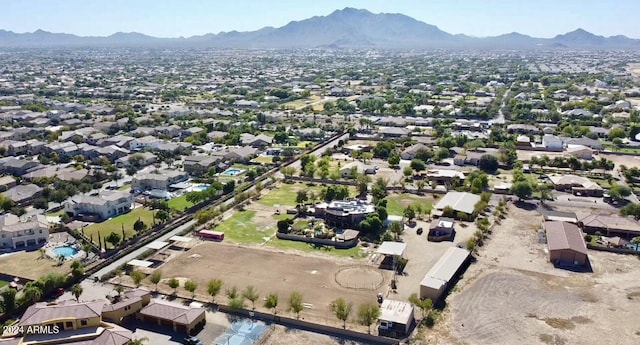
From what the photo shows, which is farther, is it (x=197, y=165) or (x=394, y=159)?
(x=394, y=159)

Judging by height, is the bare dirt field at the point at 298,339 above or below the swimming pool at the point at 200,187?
below

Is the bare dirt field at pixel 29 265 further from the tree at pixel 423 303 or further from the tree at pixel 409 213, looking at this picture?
the tree at pixel 409 213

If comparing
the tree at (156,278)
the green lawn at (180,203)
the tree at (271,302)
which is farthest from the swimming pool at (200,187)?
the tree at (271,302)

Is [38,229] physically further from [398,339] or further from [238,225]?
[398,339]

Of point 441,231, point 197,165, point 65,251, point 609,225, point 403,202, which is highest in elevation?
point 197,165

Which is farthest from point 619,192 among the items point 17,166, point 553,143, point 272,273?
point 17,166

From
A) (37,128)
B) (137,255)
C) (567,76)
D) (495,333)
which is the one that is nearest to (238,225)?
(137,255)

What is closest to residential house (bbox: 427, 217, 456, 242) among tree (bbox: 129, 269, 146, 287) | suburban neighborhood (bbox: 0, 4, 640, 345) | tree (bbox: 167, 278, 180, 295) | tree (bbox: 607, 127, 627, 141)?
suburban neighborhood (bbox: 0, 4, 640, 345)

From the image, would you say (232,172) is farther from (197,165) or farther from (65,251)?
(65,251)
